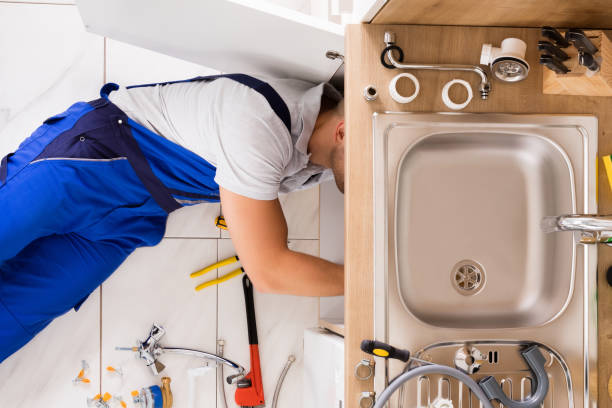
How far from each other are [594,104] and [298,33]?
2.03ft

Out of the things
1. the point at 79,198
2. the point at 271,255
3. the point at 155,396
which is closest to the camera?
the point at 271,255

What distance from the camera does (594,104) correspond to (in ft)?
3.07

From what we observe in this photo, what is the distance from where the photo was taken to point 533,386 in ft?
3.06

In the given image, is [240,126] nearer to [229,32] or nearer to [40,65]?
[229,32]

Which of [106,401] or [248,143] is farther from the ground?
[248,143]

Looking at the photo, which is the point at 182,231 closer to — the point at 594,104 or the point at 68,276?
the point at 68,276

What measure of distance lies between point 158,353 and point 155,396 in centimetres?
14

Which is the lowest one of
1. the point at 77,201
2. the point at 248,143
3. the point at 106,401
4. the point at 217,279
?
the point at 106,401

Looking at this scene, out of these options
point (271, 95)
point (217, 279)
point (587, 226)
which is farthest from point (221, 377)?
point (587, 226)

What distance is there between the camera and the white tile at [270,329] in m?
1.65

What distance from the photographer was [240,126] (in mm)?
1032

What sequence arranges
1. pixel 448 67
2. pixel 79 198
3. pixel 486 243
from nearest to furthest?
pixel 448 67 < pixel 486 243 < pixel 79 198

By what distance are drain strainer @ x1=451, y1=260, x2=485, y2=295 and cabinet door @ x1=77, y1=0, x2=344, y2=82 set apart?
0.54 metres

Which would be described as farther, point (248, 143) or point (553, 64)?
point (248, 143)
